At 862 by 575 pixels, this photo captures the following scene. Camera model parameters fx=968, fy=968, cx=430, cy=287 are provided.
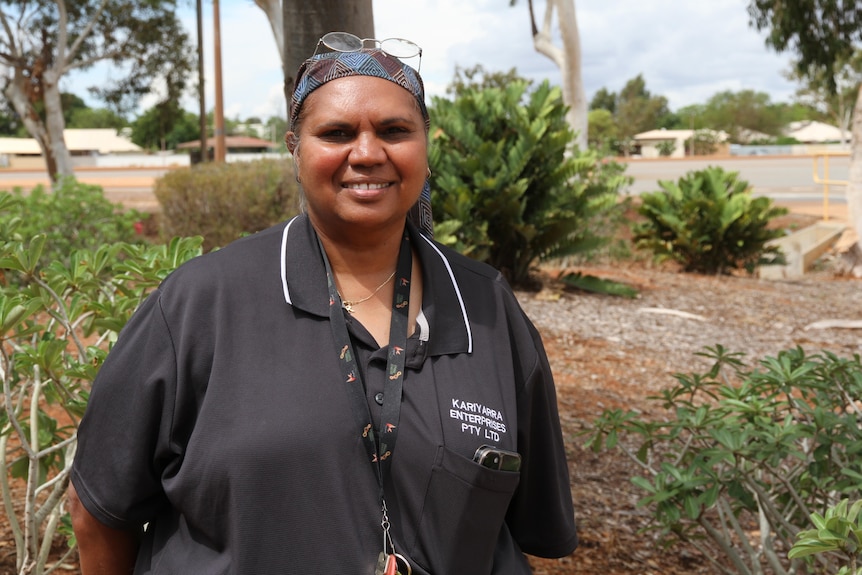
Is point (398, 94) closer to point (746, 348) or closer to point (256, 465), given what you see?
point (256, 465)

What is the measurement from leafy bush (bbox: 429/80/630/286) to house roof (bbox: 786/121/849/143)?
6921 centimetres

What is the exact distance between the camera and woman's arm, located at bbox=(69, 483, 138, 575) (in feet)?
6.05

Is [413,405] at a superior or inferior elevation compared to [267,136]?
inferior

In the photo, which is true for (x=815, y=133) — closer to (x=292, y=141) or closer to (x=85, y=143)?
(x=85, y=143)

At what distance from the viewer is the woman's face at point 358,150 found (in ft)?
6.03

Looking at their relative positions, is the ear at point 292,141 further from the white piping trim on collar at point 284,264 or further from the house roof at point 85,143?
the house roof at point 85,143

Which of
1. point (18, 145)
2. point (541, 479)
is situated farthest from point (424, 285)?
point (18, 145)

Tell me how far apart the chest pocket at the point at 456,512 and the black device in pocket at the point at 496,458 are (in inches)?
0.4

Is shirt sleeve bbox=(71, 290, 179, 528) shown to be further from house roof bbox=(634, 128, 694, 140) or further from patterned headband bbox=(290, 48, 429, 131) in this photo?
house roof bbox=(634, 128, 694, 140)

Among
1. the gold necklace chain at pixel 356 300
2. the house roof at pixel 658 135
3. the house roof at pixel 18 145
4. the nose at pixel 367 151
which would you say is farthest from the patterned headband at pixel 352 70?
the house roof at pixel 18 145

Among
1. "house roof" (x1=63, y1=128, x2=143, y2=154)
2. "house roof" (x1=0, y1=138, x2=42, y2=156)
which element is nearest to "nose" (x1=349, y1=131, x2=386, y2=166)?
"house roof" (x1=63, y1=128, x2=143, y2=154)

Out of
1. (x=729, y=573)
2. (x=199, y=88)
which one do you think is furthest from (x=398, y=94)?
(x=199, y=88)

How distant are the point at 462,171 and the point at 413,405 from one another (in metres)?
7.86

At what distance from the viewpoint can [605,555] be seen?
4078 mm
